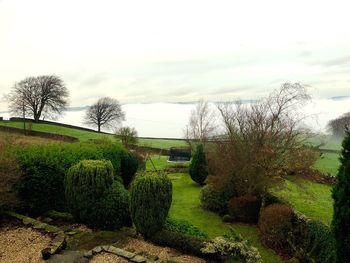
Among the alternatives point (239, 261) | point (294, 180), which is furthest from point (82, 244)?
point (294, 180)

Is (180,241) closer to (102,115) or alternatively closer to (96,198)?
(96,198)

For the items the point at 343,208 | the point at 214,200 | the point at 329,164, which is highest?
the point at 343,208

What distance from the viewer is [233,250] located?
9227 mm

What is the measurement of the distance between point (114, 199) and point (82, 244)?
211 cm

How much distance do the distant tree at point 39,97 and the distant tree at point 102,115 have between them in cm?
1096

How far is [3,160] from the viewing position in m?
11.7

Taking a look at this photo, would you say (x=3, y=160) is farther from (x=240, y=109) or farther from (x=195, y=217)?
(x=240, y=109)

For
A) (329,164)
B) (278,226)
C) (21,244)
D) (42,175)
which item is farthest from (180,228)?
(329,164)

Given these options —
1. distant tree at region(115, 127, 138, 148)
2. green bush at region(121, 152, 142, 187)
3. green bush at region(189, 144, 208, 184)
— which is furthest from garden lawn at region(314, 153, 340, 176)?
distant tree at region(115, 127, 138, 148)

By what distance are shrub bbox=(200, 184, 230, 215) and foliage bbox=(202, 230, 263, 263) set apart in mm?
9054

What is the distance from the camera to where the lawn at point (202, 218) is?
46.1ft

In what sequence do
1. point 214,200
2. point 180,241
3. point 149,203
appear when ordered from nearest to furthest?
point 180,241 < point 149,203 < point 214,200

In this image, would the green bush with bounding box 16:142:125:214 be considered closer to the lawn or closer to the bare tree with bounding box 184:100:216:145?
the lawn

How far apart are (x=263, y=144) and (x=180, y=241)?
Answer: 28.5 feet
